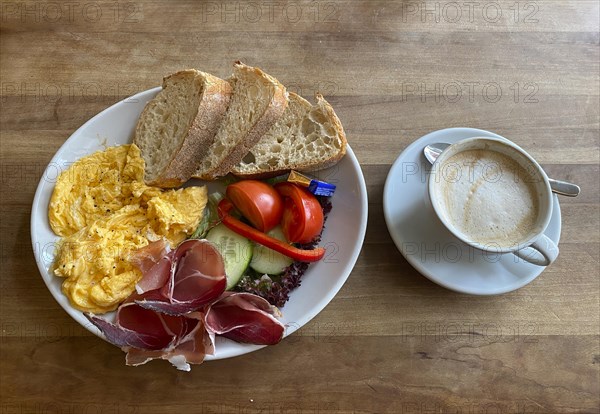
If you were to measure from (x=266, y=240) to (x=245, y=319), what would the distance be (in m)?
0.26

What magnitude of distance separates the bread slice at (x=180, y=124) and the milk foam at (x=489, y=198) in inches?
30.2

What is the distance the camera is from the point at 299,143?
1.78 metres

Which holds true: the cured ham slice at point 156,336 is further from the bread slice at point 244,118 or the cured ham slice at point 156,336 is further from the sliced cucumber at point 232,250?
the bread slice at point 244,118

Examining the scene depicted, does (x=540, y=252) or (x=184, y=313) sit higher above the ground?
(x=540, y=252)

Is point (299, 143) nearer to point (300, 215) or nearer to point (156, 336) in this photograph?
point (300, 215)

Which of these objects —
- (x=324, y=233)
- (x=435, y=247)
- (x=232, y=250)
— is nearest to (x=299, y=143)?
(x=324, y=233)

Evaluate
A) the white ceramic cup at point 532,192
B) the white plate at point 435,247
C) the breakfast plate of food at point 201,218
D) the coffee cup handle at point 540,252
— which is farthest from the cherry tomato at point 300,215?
the coffee cup handle at point 540,252

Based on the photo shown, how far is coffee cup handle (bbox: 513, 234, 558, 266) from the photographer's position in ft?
5.30

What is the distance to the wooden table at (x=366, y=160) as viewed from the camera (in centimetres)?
182

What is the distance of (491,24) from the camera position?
206cm

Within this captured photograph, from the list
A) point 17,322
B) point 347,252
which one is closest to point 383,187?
point 347,252

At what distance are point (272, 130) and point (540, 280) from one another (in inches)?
42.8

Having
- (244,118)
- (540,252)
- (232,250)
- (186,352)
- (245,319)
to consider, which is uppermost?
(244,118)

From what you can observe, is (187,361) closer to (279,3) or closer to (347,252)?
(347,252)
